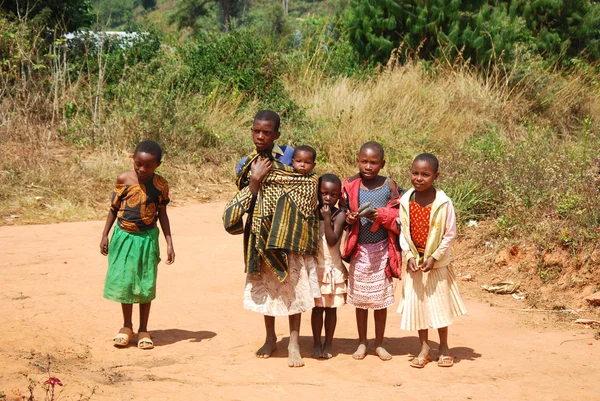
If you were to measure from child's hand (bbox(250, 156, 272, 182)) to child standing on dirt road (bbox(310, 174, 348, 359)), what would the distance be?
0.40 metres

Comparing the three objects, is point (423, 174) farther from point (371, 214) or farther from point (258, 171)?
point (258, 171)

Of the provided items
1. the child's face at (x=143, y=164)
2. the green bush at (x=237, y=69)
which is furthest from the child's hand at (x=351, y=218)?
the green bush at (x=237, y=69)

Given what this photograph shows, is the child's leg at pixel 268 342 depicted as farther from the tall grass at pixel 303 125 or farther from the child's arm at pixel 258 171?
the tall grass at pixel 303 125

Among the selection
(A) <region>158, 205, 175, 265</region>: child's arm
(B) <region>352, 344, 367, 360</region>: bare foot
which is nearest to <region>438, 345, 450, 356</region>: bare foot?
(B) <region>352, 344, 367, 360</region>: bare foot

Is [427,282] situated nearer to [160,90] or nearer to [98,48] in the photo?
[160,90]

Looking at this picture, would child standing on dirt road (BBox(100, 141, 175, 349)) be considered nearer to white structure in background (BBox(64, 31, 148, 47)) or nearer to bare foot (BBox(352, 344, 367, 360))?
bare foot (BBox(352, 344, 367, 360))

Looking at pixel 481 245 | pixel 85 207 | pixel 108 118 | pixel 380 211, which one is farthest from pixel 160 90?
pixel 380 211

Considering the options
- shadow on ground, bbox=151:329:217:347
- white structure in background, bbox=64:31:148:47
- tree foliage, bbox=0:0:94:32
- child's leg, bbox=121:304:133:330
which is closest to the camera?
child's leg, bbox=121:304:133:330

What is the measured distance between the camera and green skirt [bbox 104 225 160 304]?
5.32m

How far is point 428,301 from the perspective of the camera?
5.04 m

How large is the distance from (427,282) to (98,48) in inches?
427

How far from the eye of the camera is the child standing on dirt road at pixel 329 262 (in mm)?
5051

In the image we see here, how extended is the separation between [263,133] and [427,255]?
1.31 metres

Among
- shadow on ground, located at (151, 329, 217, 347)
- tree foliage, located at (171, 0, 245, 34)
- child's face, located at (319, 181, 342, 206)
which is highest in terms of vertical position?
tree foliage, located at (171, 0, 245, 34)
